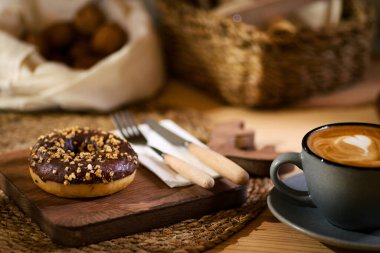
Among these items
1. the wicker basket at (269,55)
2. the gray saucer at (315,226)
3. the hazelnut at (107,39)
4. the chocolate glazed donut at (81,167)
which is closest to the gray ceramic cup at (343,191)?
the gray saucer at (315,226)

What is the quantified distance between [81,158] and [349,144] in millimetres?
336

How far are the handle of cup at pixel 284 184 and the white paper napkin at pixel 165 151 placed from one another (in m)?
0.10

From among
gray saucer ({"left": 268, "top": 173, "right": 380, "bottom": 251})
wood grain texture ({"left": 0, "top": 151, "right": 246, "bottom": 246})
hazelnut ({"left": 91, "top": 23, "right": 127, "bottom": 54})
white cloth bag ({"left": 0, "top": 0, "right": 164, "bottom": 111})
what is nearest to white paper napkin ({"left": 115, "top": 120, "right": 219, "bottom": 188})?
wood grain texture ({"left": 0, "top": 151, "right": 246, "bottom": 246})

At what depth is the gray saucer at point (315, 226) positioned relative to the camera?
0.68 metres

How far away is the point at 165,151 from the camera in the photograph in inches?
36.8

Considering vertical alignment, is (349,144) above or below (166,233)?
above

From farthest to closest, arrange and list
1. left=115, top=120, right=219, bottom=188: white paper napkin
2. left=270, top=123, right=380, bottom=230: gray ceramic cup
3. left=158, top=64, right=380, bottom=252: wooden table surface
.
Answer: left=158, top=64, right=380, bottom=252: wooden table surface → left=115, top=120, right=219, bottom=188: white paper napkin → left=270, top=123, right=380, bottom=230: gray ceramic cup

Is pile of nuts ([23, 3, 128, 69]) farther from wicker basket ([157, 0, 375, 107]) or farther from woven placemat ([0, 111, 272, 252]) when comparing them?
woven placemat ([0, 111, 272, 252])

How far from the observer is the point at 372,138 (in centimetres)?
75

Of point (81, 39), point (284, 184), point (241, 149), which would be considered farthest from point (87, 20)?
point (284, 184)

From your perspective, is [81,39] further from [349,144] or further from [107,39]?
[349,144]

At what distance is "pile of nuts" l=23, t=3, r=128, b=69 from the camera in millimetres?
1348

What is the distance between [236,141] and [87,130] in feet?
0.84

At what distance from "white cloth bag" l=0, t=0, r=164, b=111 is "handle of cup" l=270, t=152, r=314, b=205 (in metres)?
0.56
